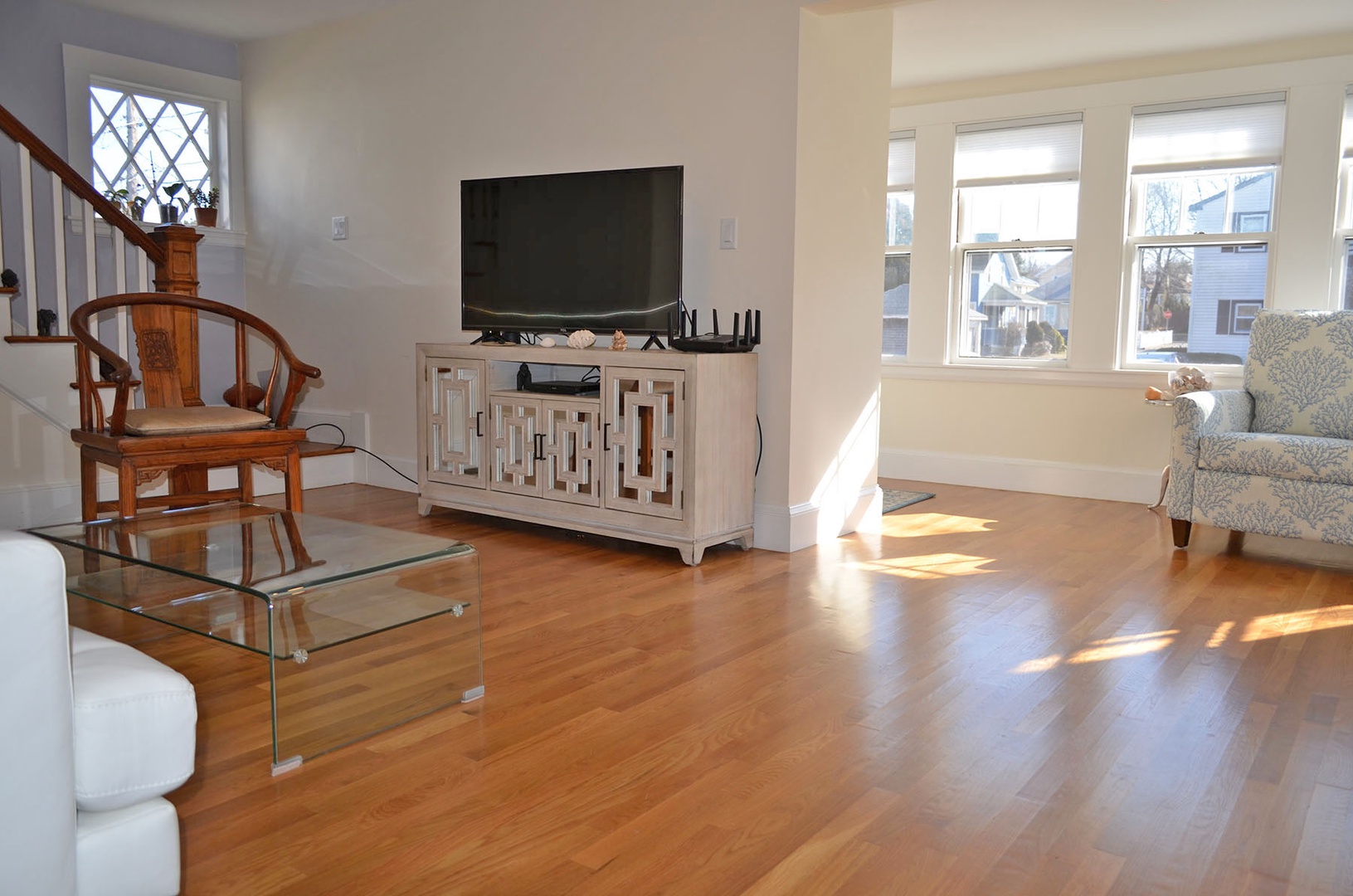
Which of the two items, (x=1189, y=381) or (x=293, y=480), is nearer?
(x=293, y=480)

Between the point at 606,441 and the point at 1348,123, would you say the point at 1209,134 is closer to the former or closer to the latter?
the point at 1348,123

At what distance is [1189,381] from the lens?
15.4 ft

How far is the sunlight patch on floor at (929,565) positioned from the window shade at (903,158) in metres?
2.77

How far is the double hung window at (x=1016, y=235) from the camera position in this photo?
5.41 m

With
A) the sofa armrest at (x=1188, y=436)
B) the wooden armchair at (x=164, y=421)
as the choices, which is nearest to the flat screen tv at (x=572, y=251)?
the wooden armchair at (x=164, y=421)

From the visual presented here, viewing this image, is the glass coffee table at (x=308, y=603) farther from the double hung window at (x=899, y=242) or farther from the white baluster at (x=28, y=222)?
the double hung window at (x=899, y=242)

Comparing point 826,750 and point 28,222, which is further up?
point 28,222

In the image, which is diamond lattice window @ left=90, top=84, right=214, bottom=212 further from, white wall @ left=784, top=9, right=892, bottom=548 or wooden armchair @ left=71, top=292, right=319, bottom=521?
white wall @ left=784, top=9, right=892, bottom=548

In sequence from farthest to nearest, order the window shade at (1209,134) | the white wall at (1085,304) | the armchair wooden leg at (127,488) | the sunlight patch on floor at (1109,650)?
1. the window shade at (1209,134)
2. the white wall at (1085,304)
3. the armchair wooden leg at (127,488)
4. the sunlight patch on floor at (1109,650)

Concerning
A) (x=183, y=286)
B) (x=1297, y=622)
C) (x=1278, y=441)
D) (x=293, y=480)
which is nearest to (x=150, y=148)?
(x=183, y=286)

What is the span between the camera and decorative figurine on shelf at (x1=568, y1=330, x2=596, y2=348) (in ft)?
12.8

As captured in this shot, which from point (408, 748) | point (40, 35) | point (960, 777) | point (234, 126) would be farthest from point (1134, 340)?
point (40, 35)

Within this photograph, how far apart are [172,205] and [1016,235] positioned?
174 inches

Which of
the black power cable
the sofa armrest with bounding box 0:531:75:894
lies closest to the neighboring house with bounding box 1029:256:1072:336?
the black power cable
